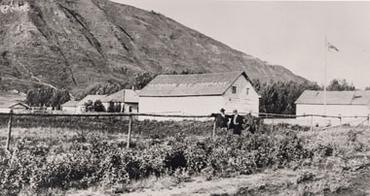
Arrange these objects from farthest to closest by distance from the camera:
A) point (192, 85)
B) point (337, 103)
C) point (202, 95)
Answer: point (337, 103)
point (192, 85)
point (202, 95)

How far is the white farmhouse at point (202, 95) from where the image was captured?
5684 centimetres

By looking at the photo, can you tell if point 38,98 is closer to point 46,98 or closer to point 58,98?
point 46,98

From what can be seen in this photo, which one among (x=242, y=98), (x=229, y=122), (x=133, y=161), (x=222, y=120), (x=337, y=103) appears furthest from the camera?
(x=337, y=103)

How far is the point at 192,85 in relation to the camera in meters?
61.5

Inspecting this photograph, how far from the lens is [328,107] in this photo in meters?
73.9

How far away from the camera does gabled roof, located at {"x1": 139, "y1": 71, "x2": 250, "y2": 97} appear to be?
57812 millimetres

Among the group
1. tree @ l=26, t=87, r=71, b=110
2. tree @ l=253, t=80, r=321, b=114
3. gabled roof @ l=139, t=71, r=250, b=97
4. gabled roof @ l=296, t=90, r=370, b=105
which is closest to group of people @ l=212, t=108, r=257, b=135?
gabled roof @ l=139, t=71, r=250, b=97

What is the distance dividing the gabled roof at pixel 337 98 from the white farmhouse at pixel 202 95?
17714 mm

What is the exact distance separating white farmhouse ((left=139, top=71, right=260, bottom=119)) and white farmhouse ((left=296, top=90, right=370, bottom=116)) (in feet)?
49.2

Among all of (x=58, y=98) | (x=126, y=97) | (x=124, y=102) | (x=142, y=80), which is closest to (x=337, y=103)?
(x=124, y=102)

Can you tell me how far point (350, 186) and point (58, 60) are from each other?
18312 cm

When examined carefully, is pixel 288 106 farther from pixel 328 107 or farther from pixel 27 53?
pixel 27 53

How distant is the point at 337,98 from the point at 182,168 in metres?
66.3

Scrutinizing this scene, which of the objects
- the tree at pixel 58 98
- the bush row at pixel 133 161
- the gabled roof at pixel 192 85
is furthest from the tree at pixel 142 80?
the bush row at pixel 133 161
